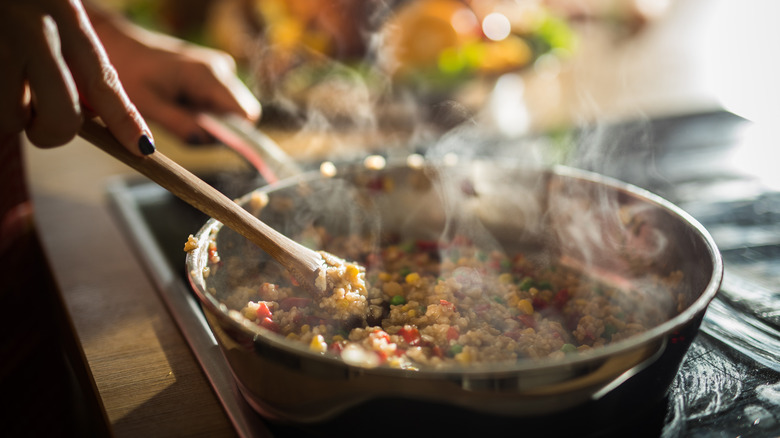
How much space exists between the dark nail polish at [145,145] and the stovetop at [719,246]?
313mm

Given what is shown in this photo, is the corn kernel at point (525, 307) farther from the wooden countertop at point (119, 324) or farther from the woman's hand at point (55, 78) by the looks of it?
the woman's hand at point (55, 78)

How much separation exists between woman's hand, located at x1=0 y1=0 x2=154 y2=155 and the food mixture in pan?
250 millimetres

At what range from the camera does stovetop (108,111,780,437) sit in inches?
29.7

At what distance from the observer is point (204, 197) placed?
2.70 feet

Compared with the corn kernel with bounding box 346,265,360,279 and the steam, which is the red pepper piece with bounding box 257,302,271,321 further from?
the steam

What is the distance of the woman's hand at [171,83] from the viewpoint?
1.33 metres

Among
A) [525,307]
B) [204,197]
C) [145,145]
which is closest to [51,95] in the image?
[145,145]

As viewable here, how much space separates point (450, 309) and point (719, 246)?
0.66 m

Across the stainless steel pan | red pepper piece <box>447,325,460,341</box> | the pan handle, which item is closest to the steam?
the stainless steel pan

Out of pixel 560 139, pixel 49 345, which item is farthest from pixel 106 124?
pixel 560 139

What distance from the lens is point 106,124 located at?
2.58 ft

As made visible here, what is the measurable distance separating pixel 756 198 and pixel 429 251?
815 mm

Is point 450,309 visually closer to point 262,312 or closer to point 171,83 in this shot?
point 262,312

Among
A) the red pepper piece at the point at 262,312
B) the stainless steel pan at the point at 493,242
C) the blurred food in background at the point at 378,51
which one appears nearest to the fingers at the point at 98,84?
the stainless steel pan at the point at 493,242
